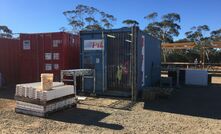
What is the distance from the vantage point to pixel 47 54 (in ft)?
38.4

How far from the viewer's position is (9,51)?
1381cm

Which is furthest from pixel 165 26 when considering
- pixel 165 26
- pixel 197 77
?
pixel 197 77

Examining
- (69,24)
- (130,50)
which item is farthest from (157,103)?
(69,24)

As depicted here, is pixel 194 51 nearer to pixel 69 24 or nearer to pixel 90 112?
pixel 69 24

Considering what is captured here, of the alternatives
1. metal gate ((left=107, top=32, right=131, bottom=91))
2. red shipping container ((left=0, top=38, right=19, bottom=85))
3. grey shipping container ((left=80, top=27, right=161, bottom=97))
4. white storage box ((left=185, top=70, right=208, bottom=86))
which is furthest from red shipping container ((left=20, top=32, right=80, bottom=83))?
white storage box ((left=185, top=70, right=208, bottom=86))

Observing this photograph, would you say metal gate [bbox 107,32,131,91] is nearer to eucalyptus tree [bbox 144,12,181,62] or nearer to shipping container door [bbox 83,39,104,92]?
shipping container door [bbox 83,39,104,92]

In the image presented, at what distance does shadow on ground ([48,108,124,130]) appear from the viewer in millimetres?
6213

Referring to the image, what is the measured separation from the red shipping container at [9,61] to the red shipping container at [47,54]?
142 centimetres

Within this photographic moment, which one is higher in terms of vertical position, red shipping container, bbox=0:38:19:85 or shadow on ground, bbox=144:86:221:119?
red shipping container, bbox=0:38:19:85

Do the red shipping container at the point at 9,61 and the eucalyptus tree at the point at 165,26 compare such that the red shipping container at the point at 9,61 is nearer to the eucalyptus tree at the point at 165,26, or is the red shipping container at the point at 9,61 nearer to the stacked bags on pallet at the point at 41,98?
the stacked bags on pallet at the point at 41,98

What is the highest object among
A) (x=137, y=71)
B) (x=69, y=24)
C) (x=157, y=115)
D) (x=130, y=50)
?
(x=69, y=24)

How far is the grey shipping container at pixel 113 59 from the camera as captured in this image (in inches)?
398

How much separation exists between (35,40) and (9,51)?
2676 millimetres

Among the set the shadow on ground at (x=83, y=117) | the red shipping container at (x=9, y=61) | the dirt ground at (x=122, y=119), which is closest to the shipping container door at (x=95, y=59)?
the dirt ground at (x=122, y=119)
